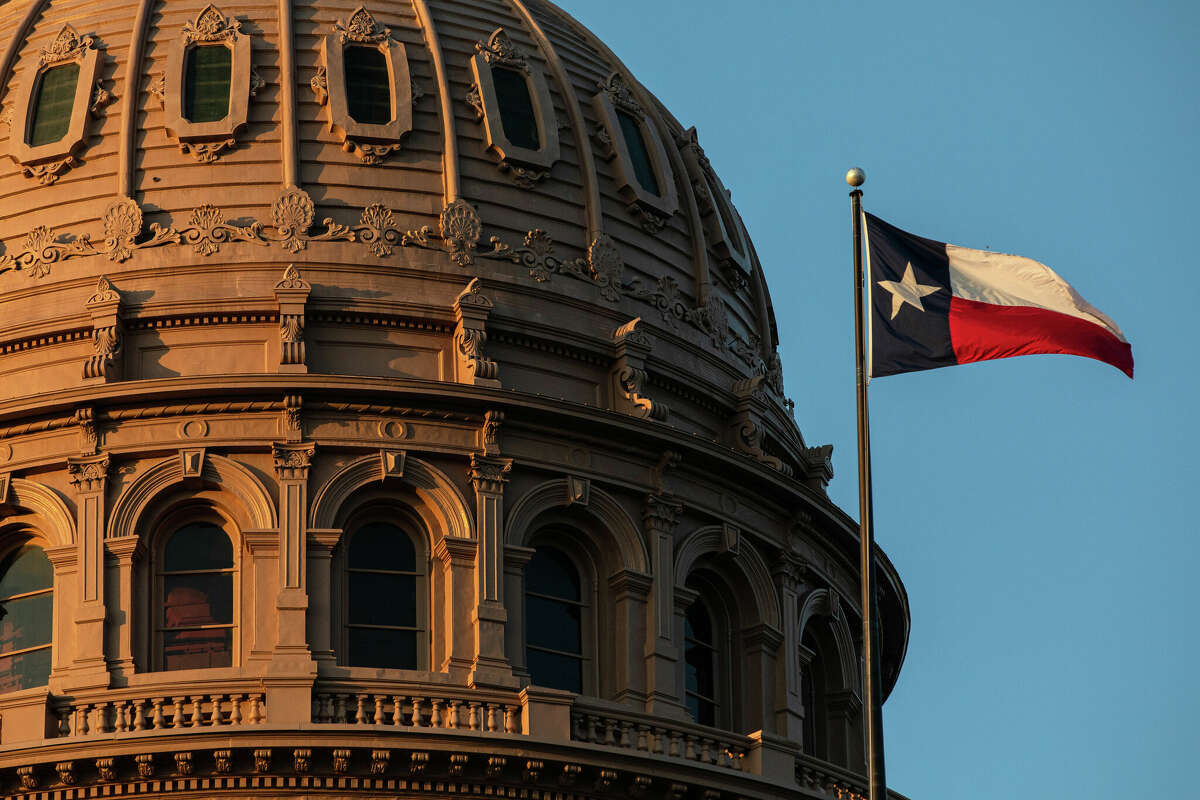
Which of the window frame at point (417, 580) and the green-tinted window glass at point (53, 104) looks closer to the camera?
the window frame at point (417, 580)

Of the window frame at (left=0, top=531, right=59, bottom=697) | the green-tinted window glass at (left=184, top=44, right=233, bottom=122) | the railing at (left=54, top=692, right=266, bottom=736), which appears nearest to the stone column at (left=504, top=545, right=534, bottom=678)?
the railing at (left=54, top=692, right=266, bottom=736)

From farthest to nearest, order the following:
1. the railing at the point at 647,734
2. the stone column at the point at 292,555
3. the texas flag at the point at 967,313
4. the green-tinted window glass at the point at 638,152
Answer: the green-tinted window glass at the point at 638,152 → the stone column at the point at 292,555 → the railing at the point at 647,734 → the texas flag at the point at 967,313

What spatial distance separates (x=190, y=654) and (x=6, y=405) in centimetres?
549

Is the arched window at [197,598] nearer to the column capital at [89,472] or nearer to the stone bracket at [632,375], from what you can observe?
the column capital at [89,472]

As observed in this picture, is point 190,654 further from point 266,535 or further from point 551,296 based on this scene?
point 551,296

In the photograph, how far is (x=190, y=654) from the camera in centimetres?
5541

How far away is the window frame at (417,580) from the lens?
55469mm

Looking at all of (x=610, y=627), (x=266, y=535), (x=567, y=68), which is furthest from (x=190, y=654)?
(x=567, y=68)

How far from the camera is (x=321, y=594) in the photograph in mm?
55375

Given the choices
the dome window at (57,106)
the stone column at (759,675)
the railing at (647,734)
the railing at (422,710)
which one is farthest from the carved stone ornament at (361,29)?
the railing at (647,734)

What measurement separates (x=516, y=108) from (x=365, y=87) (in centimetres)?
307

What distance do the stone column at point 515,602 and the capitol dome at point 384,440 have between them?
0.34 feet

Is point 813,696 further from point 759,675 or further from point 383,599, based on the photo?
point 383,599

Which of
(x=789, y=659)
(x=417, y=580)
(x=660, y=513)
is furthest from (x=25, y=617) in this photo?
(x=789, y=659)
